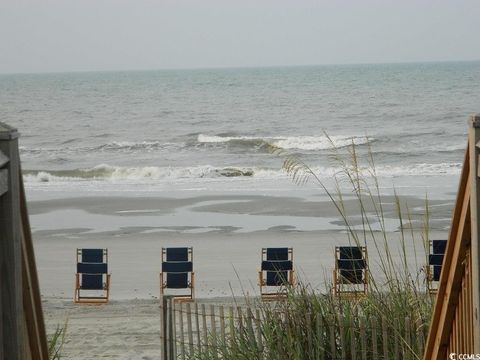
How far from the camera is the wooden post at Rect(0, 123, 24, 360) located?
2.83 meters

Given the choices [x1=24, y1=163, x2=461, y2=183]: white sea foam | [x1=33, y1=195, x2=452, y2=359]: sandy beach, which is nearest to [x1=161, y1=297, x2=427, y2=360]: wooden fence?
[x1=33, y1=195, x2=452, y2=359]: sandy beach

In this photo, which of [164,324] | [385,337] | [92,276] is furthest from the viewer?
[92,276]

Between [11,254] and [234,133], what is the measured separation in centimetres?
4195

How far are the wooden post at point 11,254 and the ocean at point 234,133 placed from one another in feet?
62.2

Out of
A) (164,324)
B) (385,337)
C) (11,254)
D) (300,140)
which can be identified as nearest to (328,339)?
(385,337)

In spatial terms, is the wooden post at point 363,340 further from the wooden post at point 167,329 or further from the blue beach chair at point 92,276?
the blue beach chair at point 92,276

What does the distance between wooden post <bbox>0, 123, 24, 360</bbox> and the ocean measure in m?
19.0

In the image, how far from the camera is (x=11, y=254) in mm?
2857

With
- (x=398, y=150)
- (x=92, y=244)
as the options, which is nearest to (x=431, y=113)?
(x=398, y=150)

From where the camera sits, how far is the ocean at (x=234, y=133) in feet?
89.1

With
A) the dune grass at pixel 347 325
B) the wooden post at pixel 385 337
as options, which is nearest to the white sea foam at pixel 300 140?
the dune grass at pixel 347 325

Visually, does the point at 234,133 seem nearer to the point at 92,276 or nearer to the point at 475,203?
the point at 92,276

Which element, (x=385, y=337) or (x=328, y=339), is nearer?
(x=385, y=337)

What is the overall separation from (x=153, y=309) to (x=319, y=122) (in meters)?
40.0
